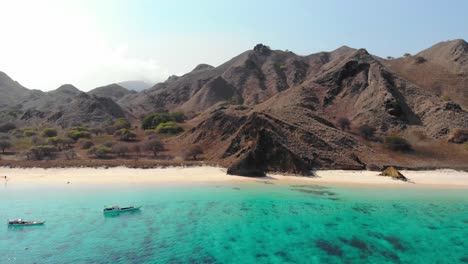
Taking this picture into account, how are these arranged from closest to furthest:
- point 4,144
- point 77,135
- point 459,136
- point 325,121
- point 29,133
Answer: point 4,144
point 459,136
point 325,121
point 77,135
point 29,133

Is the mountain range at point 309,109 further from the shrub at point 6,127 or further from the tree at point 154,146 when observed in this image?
the shrub at point 6,127

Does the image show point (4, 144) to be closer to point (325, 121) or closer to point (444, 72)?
point (325, 121)

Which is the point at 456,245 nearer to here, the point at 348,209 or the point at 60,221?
the point at 348,209

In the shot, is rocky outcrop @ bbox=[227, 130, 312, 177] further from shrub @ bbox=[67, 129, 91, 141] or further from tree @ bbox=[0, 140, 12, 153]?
shrub @ bbox=[67, 129, 91, 141]

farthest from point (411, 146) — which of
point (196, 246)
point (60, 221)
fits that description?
point (60, 221)

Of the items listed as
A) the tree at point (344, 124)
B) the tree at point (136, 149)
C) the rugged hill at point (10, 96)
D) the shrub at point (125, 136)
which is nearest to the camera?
the tree at point (136, 149)

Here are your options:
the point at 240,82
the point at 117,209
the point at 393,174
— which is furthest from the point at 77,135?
the point at 240,82

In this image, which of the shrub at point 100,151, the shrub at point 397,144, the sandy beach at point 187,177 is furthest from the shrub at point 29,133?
the shrub at point 397,144
